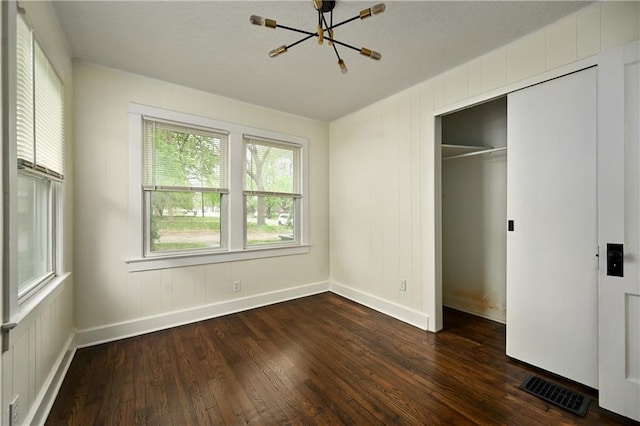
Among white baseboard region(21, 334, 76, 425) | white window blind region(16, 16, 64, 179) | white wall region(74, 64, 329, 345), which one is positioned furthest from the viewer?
white wall region(74, 64, 329, 345)

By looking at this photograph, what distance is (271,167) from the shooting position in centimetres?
379

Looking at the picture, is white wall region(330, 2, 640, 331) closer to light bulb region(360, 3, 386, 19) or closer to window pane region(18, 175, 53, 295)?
light bulb region(360, 3, 386, 19)

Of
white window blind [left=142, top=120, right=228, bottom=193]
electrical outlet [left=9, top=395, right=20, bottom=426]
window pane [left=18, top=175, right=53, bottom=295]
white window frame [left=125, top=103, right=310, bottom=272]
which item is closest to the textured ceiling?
white window frame [left=125, top=103, right=310, bottom=272]

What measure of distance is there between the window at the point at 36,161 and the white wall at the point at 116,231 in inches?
16.5

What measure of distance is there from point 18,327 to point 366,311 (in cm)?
303

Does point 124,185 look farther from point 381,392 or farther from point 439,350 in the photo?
point 439,350

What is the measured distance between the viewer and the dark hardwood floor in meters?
1.70

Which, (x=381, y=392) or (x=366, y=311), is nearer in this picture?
(x=381, y=392)

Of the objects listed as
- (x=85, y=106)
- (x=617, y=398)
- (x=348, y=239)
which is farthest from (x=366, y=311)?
(x=85, y=106)

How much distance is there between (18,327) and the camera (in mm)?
1308

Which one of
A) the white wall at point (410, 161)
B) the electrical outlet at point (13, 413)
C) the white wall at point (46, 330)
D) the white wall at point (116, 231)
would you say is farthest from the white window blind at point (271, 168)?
the electrical outlet at point (13, 413)

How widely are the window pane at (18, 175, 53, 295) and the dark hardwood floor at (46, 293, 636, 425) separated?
0.87 metres

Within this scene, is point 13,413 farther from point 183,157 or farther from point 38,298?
point 183,157

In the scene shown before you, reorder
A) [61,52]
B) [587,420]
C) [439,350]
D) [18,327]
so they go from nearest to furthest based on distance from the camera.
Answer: [18,327]
[587,420]
[61,52]
[439,350]
